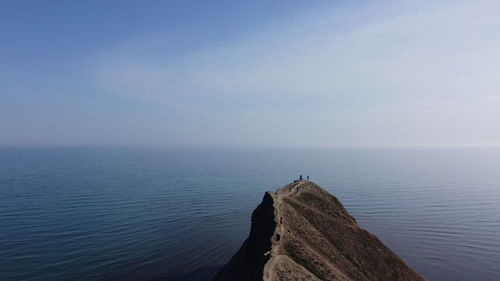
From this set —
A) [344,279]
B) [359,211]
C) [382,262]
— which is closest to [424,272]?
[382,262]

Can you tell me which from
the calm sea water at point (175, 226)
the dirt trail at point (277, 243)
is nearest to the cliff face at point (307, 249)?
the dirt trail at point (277, 243)

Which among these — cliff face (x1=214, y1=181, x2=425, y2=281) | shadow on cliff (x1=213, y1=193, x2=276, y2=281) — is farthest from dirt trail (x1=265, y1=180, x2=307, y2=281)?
shadow on cliff (x1=213, y1=193, x2=276, y2=281)

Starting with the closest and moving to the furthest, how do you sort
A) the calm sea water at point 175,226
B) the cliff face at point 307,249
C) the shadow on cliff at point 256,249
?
1. the cliff face at point 307,249
2. the shadow on cliff at point 256,249
3. the calm sea water at point 175,226

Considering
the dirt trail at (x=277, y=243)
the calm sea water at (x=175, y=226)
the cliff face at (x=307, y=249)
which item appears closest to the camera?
the dirt trail at (x=277, y=243)

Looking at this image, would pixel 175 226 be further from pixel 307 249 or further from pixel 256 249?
pixel 307 249

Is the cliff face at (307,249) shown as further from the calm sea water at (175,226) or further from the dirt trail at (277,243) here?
the calm sea water at (175,226)

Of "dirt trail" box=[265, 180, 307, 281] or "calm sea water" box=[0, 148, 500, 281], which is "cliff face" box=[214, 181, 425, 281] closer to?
"dirt trail" box=[265, 180, 307, 281]

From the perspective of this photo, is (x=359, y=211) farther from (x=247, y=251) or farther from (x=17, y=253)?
(x=17, y=253)

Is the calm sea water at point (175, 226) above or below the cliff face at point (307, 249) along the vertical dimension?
below

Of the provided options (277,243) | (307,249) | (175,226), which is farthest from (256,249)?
(175,226)

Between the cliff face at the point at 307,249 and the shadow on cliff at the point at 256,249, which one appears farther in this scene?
the shadow on cliff at the point at 256,249
